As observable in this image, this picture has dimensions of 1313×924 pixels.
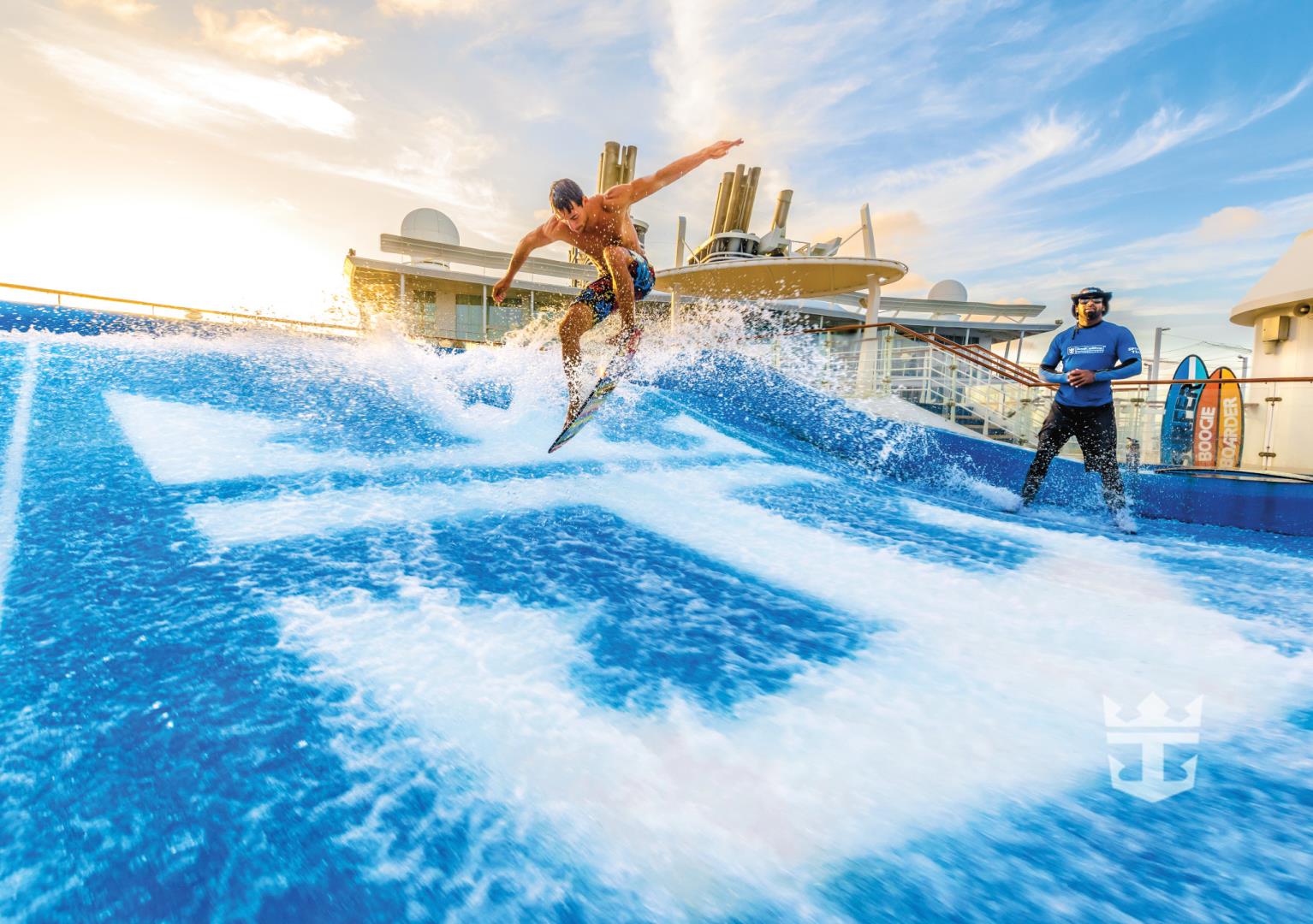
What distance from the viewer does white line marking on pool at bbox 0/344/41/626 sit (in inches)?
78.4

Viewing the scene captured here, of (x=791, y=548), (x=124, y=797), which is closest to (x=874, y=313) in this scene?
(x=791, y=548)

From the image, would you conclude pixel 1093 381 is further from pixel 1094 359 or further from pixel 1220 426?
pixel 1220 426

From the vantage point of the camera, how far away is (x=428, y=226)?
23547mm

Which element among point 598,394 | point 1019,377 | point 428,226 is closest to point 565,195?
point 598,394

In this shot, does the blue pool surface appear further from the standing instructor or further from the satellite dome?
the satellite dome

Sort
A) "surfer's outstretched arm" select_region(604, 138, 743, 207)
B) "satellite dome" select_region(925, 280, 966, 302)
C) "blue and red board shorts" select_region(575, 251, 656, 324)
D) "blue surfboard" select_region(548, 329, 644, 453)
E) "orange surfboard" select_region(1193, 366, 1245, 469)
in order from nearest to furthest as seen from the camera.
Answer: "surfer's outstretched arm" select_region(604, 138, 743, 207) → "blue surfboard" select_region(548, 329, 644, 453) → "blue and red board shorts" select_region(575, 251, 656, 324) → "orange surfboard" select_region(1193, 366, 1245, 469) → "satellite dome" select_region(925, 280, 966, 302)

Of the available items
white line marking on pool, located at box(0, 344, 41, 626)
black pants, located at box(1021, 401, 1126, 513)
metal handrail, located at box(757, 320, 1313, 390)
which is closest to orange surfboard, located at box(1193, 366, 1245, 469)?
metal handrail, located at box(757, 320, 1313, 390)

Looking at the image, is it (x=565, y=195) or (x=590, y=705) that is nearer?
(x=590, y=705)

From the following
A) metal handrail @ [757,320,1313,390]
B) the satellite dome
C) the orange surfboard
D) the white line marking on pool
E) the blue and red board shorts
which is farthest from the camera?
the satellite dome

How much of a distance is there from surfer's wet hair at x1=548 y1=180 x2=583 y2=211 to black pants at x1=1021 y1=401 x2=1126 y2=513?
154 inches

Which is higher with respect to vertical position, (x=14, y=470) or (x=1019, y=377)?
(x=1019, y=377)

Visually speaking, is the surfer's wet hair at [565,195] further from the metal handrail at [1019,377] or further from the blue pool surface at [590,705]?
the metal handrail at [1019,377]

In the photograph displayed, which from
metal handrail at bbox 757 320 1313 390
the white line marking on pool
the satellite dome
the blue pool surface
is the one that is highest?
the satellite dome

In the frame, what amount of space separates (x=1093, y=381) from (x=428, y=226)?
79.8ft
